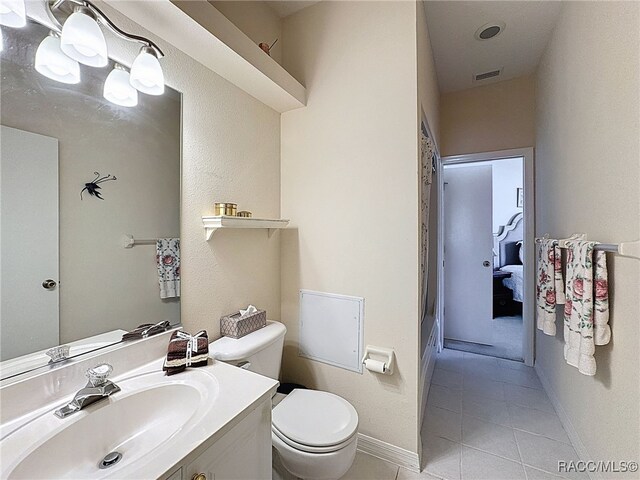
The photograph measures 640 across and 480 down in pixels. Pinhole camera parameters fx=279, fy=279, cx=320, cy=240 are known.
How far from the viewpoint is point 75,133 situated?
3.30ft

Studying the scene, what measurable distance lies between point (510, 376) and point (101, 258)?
319 centimetres

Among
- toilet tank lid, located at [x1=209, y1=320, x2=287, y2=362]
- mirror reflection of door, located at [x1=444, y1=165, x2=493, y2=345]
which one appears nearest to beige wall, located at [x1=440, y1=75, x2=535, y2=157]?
mirror reflection of door, located at [x1=444, y1=165, x2=493, y2=345]

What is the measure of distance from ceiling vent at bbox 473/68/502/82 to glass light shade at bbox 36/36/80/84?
3100 millimetres

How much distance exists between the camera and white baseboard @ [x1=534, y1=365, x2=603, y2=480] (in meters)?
1.53

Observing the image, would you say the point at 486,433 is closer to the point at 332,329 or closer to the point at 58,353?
the point at 332,329

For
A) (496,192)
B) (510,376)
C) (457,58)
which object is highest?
(457,58)

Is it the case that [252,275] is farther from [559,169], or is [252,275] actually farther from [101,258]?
[559,169]

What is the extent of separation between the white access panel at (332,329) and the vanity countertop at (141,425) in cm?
77

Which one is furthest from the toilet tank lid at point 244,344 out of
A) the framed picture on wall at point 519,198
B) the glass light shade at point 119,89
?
the framed picture on wall at point 519,198

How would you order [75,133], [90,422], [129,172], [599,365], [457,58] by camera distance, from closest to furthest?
[90,422], [75,133], [129,172], [599,365], [457,58]

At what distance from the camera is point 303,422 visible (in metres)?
1.32

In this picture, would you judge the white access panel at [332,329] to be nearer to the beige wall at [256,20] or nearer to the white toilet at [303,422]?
the white toilet at [303,422]

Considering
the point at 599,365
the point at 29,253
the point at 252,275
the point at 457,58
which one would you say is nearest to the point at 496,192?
the point at 457,58

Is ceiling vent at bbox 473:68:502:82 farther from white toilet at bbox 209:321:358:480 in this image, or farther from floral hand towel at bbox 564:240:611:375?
white toilet at bbox 209:321:358:480
